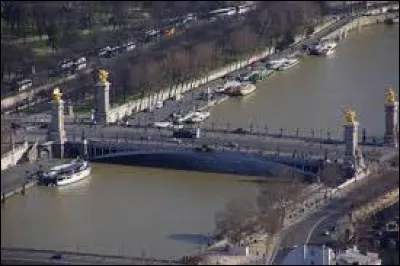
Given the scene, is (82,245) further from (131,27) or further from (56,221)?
(131,27)

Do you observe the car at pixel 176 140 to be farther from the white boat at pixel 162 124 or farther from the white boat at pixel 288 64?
the white boat at pixel 288 64

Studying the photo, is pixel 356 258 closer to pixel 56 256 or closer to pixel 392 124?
pixel 56 256

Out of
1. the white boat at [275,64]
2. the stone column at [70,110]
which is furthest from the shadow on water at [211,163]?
the white boat at [275,64]

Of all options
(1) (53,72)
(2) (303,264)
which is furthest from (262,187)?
(1) (53,72)

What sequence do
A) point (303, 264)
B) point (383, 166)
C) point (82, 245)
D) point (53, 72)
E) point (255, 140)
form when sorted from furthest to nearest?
1. point (53, 72)
2. point (255, 140)
3. point (383, 166)
4. point (82, 245)
5. point (303, 264)

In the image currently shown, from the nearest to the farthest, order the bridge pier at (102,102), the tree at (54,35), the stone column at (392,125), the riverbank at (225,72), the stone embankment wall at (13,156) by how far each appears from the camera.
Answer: the stone embankment wall at (13,156) → the stone column at (392,125) → the bridge pier at (102,102) → the riverbank at (225,72) → the tree at (54,35)

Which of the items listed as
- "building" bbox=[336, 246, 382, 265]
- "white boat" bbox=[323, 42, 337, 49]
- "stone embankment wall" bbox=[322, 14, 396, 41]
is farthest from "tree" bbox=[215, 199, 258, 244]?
"stone embankment wall" bbox=[322, 14, 396, 41]

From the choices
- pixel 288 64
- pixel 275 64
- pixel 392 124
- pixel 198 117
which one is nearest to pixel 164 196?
pixel 392 124
